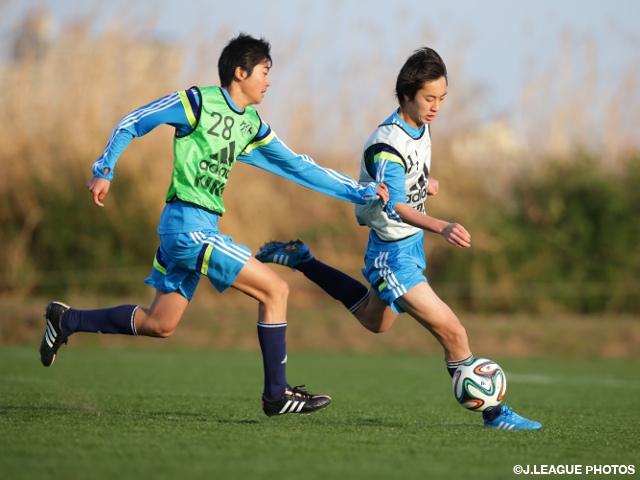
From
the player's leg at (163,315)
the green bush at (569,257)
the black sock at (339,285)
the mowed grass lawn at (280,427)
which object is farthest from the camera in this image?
the green bush at (569,257)

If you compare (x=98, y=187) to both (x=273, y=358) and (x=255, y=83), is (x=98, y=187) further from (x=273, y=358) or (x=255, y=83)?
(x=273, y=358)

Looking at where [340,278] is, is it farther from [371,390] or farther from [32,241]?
[32,241]

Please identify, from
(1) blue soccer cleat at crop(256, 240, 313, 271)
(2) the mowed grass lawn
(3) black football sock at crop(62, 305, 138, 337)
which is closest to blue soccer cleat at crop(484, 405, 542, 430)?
(2) the mowed grass lawn

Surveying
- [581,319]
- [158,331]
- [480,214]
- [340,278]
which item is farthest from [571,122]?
[158,331]

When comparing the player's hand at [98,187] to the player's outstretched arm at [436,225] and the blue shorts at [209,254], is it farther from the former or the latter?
the player's outstretched arm at [436,225]

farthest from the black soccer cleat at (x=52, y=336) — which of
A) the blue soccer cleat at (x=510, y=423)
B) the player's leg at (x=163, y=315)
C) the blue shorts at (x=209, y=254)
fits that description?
the blue soccer cleat at (x=510, y=423)

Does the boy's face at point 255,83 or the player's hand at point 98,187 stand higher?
the boy's face at point 255,83

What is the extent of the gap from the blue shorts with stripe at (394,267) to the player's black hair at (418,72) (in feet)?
2.86

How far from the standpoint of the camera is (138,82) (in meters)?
14.5

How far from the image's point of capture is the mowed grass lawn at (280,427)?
3.51 metres

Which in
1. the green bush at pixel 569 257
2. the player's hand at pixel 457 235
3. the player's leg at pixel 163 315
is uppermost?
the green bush at pixel 569 257

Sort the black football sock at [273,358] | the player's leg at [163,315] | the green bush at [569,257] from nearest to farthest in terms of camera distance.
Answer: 1. the black football sock at [273,358]
2. the player's leg at [163,315]
3. the green bush at [569,257]

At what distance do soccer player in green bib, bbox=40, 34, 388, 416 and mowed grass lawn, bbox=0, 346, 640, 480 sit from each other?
1.57 feet

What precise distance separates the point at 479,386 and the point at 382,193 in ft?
3.90
